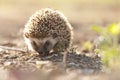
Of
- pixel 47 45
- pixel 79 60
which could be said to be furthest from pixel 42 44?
pixel 79 60

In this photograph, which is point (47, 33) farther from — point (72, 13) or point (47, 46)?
point (72, 13)

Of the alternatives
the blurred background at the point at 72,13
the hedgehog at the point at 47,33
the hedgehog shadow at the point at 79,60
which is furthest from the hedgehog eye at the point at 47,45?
the blurred background at the point at 72,13

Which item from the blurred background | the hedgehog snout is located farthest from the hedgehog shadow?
the blurred background

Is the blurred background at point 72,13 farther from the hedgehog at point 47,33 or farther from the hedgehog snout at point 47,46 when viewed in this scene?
the hedgehog snout at point 47,46

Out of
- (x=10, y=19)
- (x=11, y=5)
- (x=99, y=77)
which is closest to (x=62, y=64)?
(x=99, y=77)

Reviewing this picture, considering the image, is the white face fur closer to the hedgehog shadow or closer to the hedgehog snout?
the hedgehog snout

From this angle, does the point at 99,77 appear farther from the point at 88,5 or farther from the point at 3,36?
the point at 88,5
